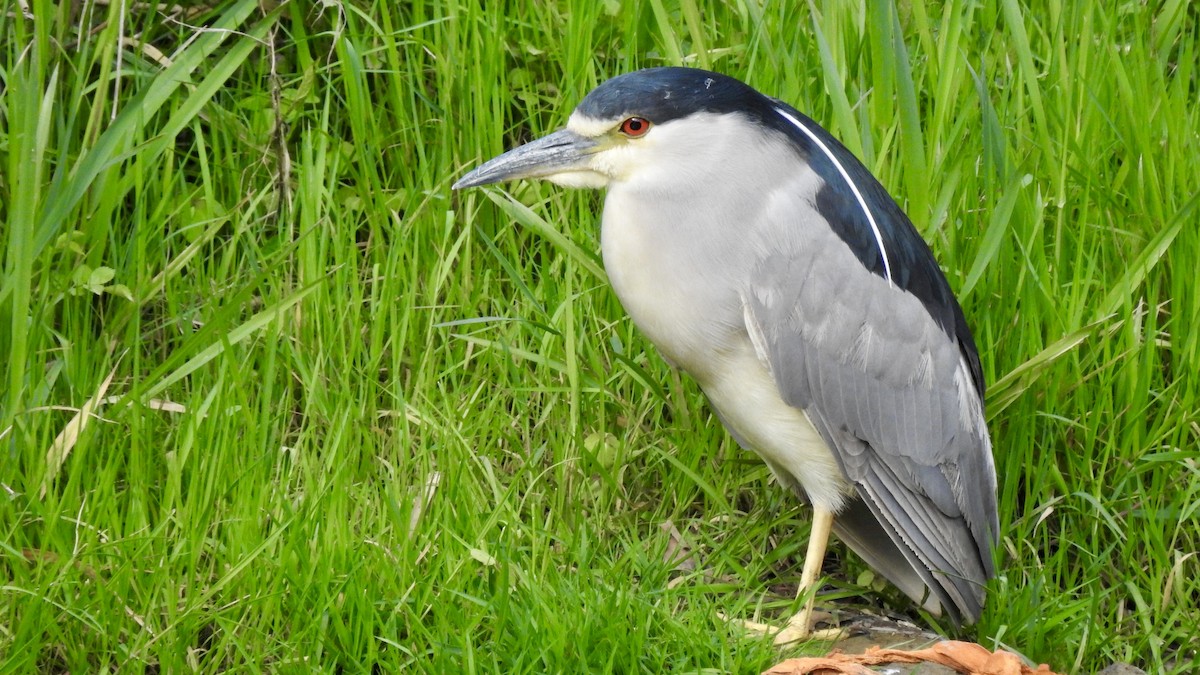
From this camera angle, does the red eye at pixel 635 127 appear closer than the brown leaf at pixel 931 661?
No

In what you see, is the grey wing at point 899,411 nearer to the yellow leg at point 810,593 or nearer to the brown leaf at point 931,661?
the yellow leg at point 810,593

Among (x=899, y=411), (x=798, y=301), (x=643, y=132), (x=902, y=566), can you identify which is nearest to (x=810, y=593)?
(x=902, y=566)

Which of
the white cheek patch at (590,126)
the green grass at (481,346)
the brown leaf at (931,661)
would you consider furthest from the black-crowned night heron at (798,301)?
the brown leaf at (931,661)

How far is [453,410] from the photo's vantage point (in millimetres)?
3164

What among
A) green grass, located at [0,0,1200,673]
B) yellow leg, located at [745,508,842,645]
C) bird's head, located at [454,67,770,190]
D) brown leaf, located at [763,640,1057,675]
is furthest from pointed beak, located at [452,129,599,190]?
brown leaf, located at [763,640,1057,675]

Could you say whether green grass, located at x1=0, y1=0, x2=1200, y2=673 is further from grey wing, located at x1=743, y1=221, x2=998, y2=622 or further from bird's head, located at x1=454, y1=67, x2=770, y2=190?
bird's head, located at x1=454, y1=67, x2=770, y2=190

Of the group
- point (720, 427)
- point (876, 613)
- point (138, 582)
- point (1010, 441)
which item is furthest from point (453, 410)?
point (1010, 441)

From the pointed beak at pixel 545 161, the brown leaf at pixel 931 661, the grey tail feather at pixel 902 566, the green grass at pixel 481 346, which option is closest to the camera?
the brown leaf at pixel 931 661

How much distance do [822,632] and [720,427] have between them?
56cm

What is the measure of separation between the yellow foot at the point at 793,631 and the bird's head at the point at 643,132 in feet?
2.95

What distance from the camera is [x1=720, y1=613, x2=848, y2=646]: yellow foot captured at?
2775mm

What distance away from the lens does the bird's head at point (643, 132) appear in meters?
2.69

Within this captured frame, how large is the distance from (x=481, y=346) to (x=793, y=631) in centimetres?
101

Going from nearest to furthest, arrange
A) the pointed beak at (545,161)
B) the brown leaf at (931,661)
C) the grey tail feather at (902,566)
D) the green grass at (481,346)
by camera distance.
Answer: the brown leaf at (931,661)
the green grass at (481,346)
the pointed beak at (545,161)
the grey tail feather at (902,566)
